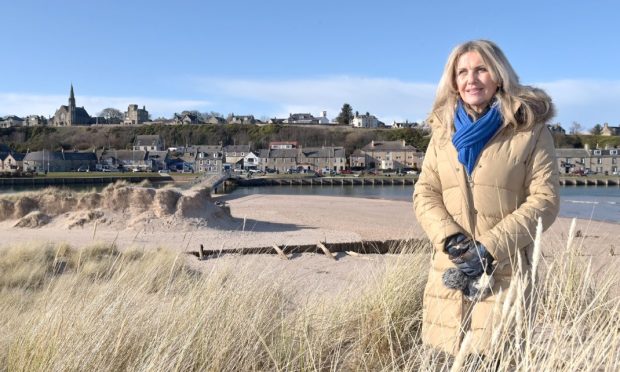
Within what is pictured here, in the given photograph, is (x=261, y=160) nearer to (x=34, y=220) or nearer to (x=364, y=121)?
(x=364, y=121)

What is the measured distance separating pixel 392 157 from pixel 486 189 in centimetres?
8902

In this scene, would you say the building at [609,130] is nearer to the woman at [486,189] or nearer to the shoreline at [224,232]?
the shoreline at [224,232]

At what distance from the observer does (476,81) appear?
8.63ft

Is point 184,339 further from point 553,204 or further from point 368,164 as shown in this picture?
point 368,164

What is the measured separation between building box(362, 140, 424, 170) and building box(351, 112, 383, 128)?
5017cm

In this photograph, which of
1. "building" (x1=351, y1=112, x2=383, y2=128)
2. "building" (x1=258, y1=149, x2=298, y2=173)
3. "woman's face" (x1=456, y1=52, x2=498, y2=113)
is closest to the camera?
"woman's face" (x1=456, y1=52, x2=498, y2=113)

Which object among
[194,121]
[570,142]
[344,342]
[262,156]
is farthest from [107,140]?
[344,342]

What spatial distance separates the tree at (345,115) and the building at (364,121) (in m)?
1.74

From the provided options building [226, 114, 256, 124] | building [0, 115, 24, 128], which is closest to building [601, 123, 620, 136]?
building [226, 114, 256, 124]

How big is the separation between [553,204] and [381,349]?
4.41ft

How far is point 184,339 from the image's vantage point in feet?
8.30

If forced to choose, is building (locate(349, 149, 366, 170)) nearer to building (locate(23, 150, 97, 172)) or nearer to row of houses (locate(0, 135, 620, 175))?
row of houses (locate(0, 135, 620, 175))

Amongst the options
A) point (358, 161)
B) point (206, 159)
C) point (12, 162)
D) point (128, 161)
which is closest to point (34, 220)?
point (206, 159)

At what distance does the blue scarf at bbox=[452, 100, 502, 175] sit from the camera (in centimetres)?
247
